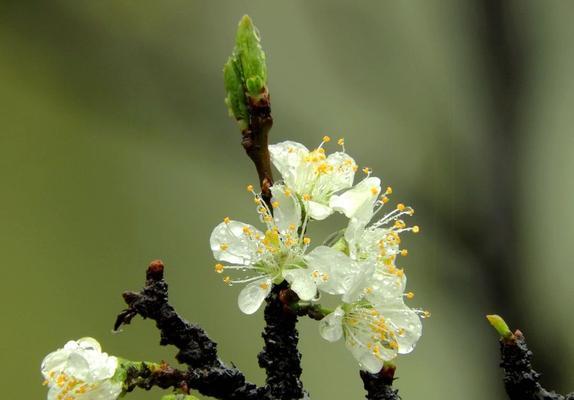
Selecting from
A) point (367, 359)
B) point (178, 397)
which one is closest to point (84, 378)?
point (178, 397)

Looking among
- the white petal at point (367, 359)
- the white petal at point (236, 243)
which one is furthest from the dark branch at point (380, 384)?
the white petal at point (236, 243)

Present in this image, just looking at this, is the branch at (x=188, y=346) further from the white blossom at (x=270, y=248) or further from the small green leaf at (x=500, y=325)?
the small green leaf at (x=500, y=325)

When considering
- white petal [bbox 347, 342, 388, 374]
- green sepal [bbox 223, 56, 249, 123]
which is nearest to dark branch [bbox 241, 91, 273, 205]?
green sepal [bbox 223, 56, 249, 123]

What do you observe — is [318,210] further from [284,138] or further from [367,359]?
[284,138]

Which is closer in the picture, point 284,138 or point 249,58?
point 249,58

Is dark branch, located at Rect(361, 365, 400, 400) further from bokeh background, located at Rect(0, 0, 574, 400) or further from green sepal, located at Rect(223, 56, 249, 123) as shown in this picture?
bokeh background, located at Rect(0, 0, 574, 400)

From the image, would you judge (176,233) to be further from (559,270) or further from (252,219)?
(559,270)
